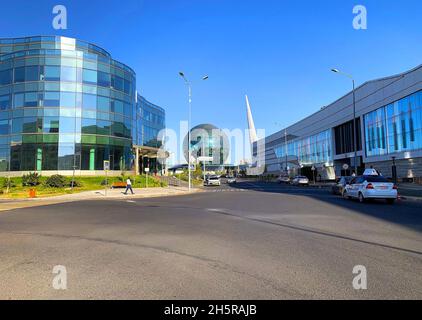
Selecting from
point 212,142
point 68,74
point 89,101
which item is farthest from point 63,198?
point 212,142

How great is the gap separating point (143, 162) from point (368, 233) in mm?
64359

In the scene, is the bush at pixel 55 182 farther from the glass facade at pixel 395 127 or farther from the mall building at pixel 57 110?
the glass facade at pixel 395 127

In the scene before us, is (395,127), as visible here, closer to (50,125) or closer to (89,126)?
(89,126)

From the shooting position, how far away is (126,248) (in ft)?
25.1

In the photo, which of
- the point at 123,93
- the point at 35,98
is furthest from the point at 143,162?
the point at 35,98

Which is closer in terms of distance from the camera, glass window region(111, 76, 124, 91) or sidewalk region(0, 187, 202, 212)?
sidewalk region(0, 187, 202, 212)

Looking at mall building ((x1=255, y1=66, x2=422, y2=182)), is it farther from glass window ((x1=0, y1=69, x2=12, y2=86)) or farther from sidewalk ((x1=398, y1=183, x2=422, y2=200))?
glass window ((x1=0, y1=69, x2=12, y2=86))

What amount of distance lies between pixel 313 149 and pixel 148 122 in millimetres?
41964

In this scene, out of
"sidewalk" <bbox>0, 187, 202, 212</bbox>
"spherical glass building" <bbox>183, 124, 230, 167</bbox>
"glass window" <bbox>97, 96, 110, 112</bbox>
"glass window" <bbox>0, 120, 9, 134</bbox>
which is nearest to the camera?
"sidewalk" <bbox>0, 187, 202, 212</bbox>

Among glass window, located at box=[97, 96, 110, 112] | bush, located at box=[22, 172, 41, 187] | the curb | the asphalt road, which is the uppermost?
glass window, located at box=[97, 96, 110, 112]

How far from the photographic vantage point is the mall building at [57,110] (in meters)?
43.7

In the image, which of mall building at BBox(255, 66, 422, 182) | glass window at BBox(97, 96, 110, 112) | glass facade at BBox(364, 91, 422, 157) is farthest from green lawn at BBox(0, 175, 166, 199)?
glass facade at BBox(364, 91, 422, 157)

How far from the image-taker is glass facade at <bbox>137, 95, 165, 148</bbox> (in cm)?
6494

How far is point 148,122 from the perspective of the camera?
7175cm
